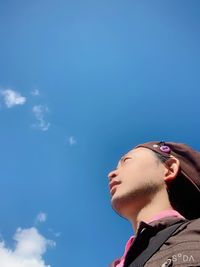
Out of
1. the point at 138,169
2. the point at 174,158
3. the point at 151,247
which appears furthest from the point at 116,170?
the point at 151,247

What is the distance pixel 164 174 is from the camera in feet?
12.0

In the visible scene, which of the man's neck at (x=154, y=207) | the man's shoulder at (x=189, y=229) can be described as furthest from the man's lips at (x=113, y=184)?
the man's shoulder at (x=189, y=229)

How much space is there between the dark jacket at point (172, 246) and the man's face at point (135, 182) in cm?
59

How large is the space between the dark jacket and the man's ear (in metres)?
0.77

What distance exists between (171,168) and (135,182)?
496 millimetres

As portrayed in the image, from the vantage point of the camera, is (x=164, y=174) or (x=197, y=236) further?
(x=164, y=174)

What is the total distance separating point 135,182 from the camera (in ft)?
11.5

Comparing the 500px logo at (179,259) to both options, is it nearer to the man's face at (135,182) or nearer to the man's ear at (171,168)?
the man's face at (135,182)

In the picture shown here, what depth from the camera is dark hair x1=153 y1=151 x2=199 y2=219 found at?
352 cm

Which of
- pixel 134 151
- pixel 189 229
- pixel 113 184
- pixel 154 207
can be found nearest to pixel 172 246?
pixel 189 229

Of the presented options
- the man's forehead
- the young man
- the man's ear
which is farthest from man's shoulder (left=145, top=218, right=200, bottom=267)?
the man's forehead

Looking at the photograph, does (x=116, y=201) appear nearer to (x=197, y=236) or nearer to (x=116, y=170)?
(x=116, y=170)

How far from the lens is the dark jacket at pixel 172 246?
219 centimetres

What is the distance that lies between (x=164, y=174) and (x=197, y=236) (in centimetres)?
127
